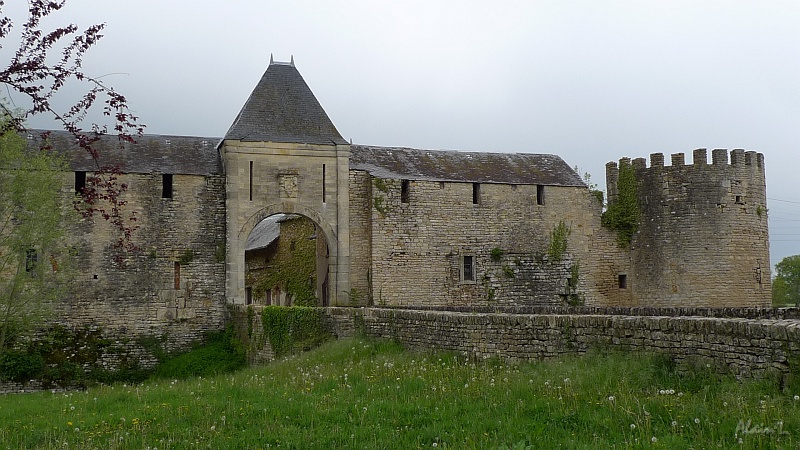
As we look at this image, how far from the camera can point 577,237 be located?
28.9 metres

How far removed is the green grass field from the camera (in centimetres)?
714

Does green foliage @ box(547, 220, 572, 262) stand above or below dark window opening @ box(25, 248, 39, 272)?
above

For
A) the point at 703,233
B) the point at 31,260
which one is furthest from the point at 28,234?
the point at 703,233

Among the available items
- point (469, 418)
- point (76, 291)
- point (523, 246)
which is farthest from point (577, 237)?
point (469, 418)

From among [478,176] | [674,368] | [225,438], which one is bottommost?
[225,438]

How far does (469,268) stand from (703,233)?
840 cm

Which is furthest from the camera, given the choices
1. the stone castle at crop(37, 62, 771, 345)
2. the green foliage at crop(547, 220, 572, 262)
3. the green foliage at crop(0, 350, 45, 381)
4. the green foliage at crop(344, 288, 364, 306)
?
the green foliage at crop(547, 220, 572, 262)

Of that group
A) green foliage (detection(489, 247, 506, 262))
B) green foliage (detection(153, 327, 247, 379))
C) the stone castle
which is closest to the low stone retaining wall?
green foliage (detection(153, 327, 247, 379))

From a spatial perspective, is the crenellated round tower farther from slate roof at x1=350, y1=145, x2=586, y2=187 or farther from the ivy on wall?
the ivy on wall

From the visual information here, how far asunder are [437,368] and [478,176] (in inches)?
663

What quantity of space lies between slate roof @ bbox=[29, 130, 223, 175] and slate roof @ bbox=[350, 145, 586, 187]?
16.2 ft

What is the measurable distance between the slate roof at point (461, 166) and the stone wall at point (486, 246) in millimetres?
393

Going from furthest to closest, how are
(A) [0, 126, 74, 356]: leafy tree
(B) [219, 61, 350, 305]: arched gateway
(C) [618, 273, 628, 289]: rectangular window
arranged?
1. (C) [618, 273, 628, 289]: rectangular window
2. (B) [219, 61, 350, 305]: arched gateway
3. (A) [0, 126, 74, 356]: leafy tree

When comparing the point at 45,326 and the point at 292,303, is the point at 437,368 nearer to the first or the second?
the point at 45,326
